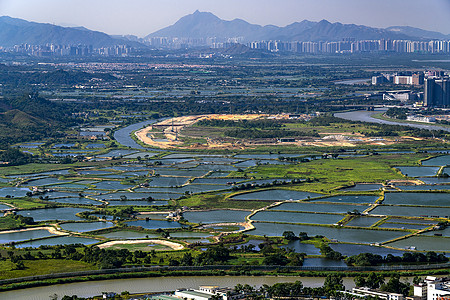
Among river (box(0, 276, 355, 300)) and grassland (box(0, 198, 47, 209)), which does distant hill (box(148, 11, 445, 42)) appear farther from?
river (box(0, 276, 355, 300))

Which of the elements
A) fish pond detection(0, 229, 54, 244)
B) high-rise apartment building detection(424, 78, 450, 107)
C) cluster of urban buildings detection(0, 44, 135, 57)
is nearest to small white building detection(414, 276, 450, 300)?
fish pond detection(0, 229, 54, 244)

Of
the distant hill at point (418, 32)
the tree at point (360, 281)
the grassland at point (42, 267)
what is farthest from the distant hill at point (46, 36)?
the tree at point (360, 281)

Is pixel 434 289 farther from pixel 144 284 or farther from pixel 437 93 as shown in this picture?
pixel 437 93

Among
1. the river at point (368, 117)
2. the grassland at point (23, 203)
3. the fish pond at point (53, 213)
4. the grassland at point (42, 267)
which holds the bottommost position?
the river at point (368, 117)

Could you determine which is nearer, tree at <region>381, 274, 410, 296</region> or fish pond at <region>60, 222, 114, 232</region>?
tree at <region>381, 274, 410, 296</region>

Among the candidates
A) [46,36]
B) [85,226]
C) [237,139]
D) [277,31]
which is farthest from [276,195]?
[277,31]

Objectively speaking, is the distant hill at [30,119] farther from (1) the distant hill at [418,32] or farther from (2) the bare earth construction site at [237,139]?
(1) the distant hill at [418,32]
